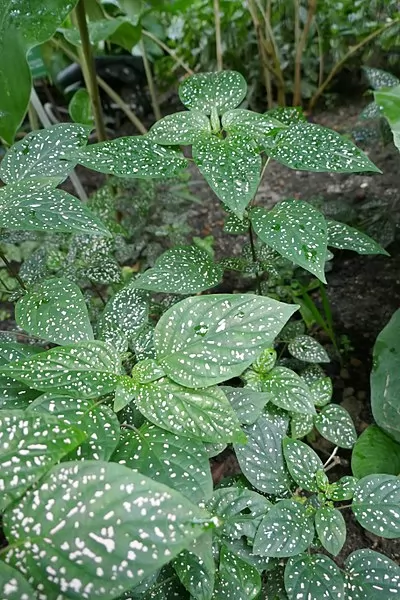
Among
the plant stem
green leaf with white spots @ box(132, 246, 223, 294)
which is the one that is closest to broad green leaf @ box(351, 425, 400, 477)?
green leaf with white spots @ box(132, 246, 223, 294)

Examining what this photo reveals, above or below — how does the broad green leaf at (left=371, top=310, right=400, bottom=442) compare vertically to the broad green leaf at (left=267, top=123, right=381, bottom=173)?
below

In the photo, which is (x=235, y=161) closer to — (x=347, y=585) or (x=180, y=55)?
(x=347, y=585)

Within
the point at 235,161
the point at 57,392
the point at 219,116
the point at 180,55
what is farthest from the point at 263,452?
the point at 180,55

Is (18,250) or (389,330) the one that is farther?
(18,250)

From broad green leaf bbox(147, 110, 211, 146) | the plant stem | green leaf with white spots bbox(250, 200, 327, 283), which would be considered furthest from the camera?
the plant stem

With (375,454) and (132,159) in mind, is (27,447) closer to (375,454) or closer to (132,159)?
(132,159)

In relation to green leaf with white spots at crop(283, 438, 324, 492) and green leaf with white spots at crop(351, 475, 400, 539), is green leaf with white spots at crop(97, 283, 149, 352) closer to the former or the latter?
green leaf with white spots at crop(283, 438, 324, 492)

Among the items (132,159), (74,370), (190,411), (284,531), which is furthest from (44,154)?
(284,531)
